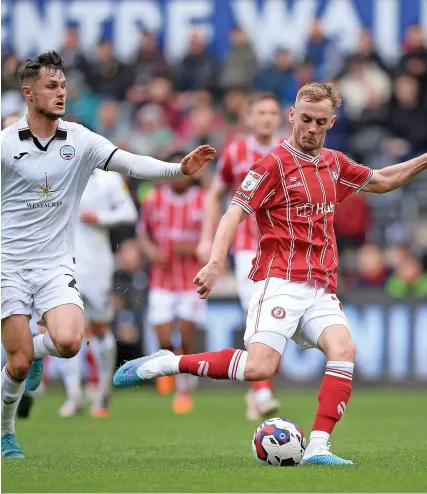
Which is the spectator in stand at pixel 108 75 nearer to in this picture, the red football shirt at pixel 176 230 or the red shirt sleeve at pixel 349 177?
the red football shirt at pixel 176 230

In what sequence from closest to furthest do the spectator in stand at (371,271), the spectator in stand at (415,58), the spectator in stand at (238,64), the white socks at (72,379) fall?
1. the white socks at (72,379)
2. the spectator in stand at (371,271)
3. the spectator in stand at (415,58)
4. the spectator in stand at (238,64)

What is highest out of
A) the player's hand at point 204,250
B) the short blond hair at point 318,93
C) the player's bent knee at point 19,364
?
the short blond hair at point 318,93

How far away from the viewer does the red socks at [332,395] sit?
23.1 ft

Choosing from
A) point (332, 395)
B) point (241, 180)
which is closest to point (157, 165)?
point (332, 395)

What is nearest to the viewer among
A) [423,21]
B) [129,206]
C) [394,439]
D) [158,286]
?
[394,439]

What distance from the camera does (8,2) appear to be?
63.5ft

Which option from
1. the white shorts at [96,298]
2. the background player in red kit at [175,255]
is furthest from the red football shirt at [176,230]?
the white shorts at [96,298]

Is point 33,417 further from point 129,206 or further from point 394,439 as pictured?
point 394,439

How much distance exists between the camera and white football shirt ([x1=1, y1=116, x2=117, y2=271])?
7680 millimetres

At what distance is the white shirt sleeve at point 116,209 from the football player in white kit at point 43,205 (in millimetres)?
3575

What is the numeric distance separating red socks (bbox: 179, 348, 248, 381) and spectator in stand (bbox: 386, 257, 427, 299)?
26.2 feet

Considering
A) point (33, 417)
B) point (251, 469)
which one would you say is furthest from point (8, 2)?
point (251, 469)

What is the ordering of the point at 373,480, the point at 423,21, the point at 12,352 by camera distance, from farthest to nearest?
the point at 423,21 < the point at 12,352 < the point at 373,480

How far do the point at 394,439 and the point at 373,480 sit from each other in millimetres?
2851
